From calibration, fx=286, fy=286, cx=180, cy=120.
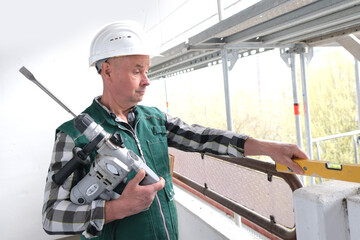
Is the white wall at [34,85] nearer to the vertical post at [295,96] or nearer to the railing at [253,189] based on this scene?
the railing at [253,189]

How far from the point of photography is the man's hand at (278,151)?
49.5 inches

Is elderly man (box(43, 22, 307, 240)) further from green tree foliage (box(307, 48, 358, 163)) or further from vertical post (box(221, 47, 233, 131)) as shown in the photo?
green tree foliage (box(307, 48, 358, 163))

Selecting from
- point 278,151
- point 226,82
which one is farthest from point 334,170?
point 226,82

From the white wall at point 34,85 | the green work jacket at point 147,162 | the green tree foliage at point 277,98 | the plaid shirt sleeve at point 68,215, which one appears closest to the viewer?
the plaid shirt sleeve at point 68,215

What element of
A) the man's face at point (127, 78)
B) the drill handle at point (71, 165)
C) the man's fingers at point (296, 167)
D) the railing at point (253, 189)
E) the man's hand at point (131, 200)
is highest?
the man's face at point (127, 78)

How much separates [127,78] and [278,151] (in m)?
0.81

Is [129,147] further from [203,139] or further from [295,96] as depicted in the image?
[295,96]

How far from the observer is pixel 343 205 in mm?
1017

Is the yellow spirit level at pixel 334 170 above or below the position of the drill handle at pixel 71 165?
below

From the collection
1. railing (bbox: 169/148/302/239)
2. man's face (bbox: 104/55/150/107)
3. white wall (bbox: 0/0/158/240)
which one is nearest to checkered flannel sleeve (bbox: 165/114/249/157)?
railing (bbox: 169/148/302/239)

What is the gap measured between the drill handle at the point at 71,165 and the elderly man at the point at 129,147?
4 cm

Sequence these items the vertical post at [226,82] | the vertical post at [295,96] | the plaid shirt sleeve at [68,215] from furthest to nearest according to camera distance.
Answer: the vertical post at [295,96], the vertical post at [226,82], the plaid shirt sleeve at [68,215]

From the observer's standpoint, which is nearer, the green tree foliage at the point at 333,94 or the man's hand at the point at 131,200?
the man's hand at the point at 131,200

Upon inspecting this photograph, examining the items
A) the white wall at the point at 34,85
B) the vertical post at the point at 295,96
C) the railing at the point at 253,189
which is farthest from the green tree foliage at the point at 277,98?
the railing at the point at 253,189
